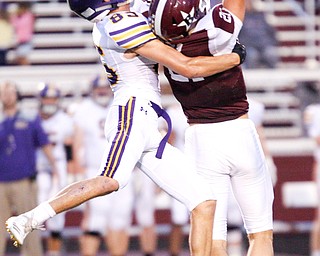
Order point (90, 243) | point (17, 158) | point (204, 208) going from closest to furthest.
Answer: point (204, 208) < point (17, 158) < point (90, 243)

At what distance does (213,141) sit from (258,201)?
0.45 m

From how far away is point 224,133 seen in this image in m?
6.47

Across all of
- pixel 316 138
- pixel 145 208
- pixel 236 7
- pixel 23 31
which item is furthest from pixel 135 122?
pixel 23 31

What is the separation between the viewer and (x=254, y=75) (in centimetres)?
1180

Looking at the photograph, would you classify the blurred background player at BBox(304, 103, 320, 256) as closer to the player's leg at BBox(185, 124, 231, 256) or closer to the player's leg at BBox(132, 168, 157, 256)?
the player's leg at BBox(132, 168, 157, 256)

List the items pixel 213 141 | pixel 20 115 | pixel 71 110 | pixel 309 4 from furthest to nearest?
pixel 309 4, pixel 71 110, pixel 20 115, pixel 213 141

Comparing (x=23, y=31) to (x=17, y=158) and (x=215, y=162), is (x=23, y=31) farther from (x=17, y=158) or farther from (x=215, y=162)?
(x=215, y=162)

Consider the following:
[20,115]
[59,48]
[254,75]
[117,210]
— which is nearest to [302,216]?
[254,75]

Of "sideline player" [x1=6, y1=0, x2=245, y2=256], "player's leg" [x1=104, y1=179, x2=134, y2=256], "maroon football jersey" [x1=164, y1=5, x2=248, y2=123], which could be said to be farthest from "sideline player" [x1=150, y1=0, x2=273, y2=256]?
"player's leg" [x1=104, y1=179, x2=134, y2=256]

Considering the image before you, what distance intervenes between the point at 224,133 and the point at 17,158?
3758 mm

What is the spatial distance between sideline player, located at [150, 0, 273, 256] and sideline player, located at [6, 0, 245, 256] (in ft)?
0.45

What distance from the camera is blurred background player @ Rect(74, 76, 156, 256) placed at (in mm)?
10055

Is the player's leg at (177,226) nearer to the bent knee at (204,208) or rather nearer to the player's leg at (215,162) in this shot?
the player's leg at (215,162)

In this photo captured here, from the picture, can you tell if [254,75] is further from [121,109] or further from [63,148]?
[121,109]
